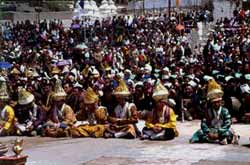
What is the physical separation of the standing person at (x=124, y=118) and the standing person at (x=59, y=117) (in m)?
1.18

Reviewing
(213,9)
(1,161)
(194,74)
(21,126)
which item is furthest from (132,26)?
(1,161)

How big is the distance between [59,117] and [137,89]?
2858 mm

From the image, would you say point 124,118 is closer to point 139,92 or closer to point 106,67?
point 139,92

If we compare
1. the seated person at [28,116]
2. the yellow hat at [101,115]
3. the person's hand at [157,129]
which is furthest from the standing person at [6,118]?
the person's hand at [157,129]

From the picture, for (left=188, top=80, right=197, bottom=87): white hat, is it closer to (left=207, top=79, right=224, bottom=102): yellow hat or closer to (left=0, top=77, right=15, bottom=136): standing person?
(left=207, top=79, right=224, bottom=102): yellow hat

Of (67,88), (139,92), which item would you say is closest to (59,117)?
(139,92)

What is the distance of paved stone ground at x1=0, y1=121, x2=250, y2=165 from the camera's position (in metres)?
10.4

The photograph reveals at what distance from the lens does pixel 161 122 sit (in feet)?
40.9

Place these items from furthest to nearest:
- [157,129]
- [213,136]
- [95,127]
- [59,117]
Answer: [59,117]
[95,127]
[157,129]
[213,136]

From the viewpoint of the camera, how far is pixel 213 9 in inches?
1452

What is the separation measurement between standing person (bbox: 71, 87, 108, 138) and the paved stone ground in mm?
300

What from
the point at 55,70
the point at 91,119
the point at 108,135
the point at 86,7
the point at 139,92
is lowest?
the point at 108,135

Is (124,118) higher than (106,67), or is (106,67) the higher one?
A: (106,67)

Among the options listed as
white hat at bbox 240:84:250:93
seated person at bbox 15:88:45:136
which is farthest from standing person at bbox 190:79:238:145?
seated person at bbox 15:88:45:136
